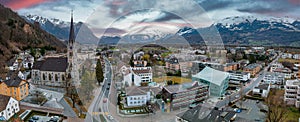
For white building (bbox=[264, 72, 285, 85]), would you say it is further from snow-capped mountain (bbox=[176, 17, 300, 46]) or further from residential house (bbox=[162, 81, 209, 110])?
snow-capped mountain (bbox=[176, 17, 300, 46])

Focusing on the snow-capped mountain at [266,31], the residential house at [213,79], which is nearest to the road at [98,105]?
the residential house at [213,79]

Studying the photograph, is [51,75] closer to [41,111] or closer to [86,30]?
[41,111]

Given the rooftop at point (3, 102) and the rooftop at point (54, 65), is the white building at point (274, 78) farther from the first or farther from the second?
the rooftop at point (3, 102)

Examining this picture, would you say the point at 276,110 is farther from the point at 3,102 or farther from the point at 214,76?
the point at 3,102

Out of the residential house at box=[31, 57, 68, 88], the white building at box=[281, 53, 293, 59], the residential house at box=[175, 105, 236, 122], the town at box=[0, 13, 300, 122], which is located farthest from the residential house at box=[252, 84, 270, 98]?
the white building at box=[281, 53, 293, 59]

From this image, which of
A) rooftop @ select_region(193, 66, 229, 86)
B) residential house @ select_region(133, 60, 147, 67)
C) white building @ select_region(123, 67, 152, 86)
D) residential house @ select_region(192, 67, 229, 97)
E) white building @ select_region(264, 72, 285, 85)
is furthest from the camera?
residential house @ select_region(133, 60, 147, 67)

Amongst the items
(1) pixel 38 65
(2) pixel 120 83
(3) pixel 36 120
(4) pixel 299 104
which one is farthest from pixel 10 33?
(4) pixel 299 104
